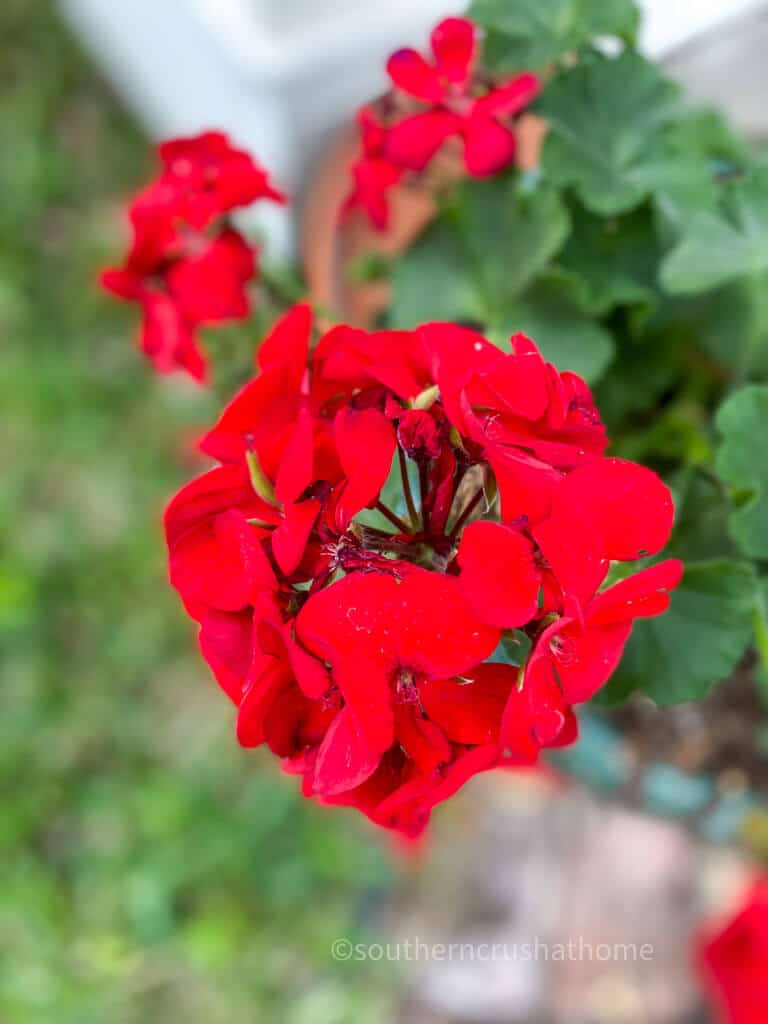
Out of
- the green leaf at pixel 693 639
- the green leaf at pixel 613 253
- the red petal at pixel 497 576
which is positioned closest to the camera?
the red petal at pixel 497 576

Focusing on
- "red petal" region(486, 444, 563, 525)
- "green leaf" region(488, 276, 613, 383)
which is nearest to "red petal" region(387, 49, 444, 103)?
"green leaf" region(488, 276, 613, 383)

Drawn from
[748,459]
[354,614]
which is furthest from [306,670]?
[748,459]

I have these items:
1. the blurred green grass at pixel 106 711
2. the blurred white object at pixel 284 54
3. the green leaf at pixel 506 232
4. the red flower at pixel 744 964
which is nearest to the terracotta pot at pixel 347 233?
the blurred white object at pixel 284 54

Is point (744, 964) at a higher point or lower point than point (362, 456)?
lower

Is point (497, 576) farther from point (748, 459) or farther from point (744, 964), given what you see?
point (744, 964)

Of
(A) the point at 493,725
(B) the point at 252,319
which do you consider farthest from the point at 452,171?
(A) the point at 493,725

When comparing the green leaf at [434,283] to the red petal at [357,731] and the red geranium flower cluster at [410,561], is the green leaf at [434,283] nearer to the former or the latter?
the red geranium flower cluster at [410,561]
